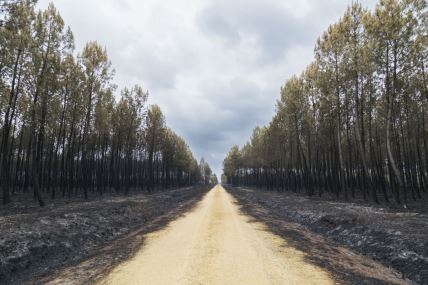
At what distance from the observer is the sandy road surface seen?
7.65m

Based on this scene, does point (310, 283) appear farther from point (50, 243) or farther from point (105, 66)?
point (105, 66)

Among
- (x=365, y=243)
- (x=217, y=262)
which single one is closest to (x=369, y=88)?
(x=365, y=243)

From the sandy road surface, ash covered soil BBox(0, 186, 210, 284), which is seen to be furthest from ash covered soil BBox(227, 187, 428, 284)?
ash covered soil BBox(0, 186, 210, 284)

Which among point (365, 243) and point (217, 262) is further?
point (365, 243)

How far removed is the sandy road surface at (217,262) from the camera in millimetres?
7652

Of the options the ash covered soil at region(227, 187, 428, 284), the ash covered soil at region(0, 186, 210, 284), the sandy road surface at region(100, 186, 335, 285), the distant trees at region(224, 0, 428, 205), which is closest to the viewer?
the sandy road surface at region(100, 186, 335, 285)

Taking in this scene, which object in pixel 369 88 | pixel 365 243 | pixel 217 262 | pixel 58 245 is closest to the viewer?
pixel 217 262

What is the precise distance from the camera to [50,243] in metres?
11.5

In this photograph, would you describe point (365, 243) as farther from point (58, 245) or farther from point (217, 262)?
point (58, 245)

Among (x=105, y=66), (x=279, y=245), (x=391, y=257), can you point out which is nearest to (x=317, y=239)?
(x=279, y=245)

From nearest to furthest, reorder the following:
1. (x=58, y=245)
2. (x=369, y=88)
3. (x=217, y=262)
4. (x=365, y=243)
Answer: (x=217, y=262) → (x=58, y=245) → (x=365, y=243) → (x=369, y=88)

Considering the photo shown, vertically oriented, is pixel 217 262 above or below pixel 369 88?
below

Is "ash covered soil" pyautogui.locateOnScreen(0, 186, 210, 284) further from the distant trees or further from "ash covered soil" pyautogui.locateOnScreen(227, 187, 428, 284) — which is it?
the distant trees

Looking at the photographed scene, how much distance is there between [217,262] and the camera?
9.19m
